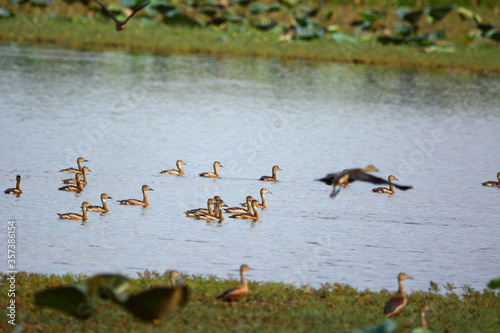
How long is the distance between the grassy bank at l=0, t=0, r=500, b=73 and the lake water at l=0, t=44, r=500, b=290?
70.1 inches

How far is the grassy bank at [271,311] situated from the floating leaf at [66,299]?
74 centimetres

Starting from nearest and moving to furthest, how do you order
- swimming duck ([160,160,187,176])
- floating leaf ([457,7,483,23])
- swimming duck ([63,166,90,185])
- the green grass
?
1. swimming duck ([63,166,90,185])
2. swimming duck ([160,160,187,176])
3. the green grass
4. floating leaf ([457,7,483,23])

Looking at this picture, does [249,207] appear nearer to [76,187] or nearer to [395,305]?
[76,187]

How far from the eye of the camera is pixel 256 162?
Answer: 22922mm

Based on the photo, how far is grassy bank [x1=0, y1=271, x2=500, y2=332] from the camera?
9.70m

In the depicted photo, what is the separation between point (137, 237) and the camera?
15109mm

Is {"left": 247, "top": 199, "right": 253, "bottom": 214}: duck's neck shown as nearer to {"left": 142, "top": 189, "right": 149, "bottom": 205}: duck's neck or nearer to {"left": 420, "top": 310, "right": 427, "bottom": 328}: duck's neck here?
{"left": 142, "top": 189, "right": 149, "bottom": 205}: duck's neck

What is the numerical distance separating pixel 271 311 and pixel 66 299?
2882 millimetres

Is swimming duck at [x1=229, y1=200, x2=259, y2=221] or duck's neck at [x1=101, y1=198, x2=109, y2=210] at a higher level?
duck's neck at [x1=101, y1=198, x2=109, y2=210]

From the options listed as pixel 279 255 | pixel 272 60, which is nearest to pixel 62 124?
pixel 279 255

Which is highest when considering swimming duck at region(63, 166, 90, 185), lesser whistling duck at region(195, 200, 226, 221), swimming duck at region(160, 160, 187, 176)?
swimming duck at region(160, 160, 187, 176)

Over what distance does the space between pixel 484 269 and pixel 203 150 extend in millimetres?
11392

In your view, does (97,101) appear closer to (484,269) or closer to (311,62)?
(311,62)

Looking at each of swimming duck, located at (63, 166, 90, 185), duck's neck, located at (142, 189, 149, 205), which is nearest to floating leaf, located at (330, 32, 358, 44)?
swimming duck, located at (63, 166, 90, 185)
